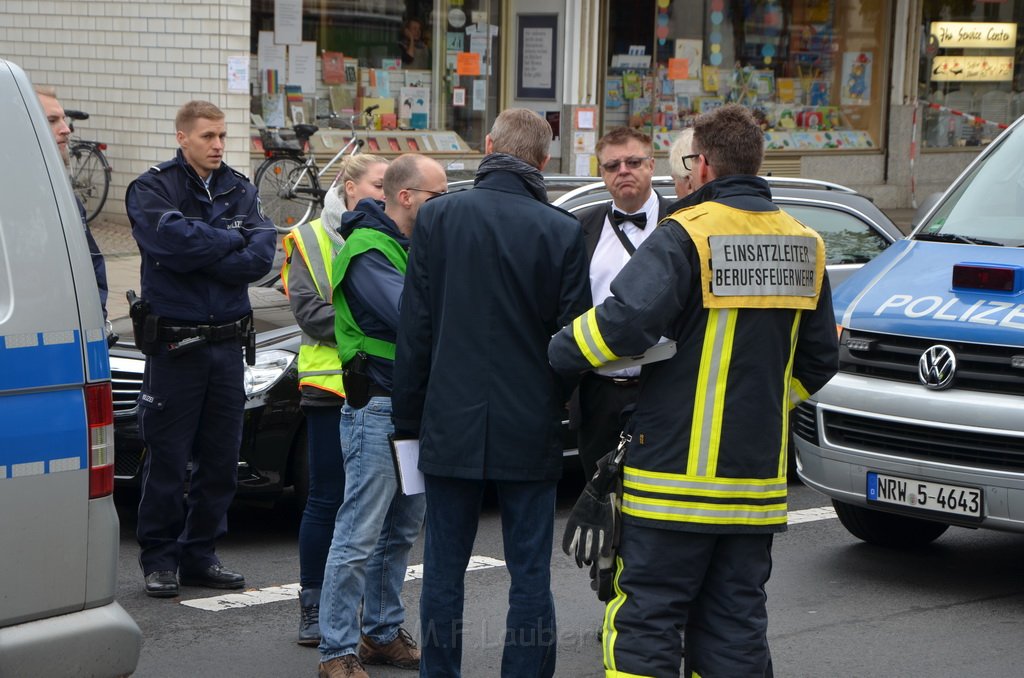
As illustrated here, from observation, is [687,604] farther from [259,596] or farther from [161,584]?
[161,584]

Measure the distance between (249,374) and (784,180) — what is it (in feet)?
12.2

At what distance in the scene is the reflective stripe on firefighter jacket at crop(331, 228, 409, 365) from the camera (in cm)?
476

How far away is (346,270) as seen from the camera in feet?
15.6

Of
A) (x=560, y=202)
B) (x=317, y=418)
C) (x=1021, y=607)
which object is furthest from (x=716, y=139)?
(x=560, y=202)

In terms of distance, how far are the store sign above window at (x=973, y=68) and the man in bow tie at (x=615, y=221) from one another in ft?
60.5

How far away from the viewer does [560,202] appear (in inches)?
297

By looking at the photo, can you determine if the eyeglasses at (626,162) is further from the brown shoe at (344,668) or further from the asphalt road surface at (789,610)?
the brown shoe at (344,668)

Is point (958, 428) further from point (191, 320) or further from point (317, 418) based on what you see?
point (191, 320)

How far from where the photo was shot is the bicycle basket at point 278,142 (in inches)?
618

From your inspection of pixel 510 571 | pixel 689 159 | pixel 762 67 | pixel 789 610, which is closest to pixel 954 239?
pixel 789 610

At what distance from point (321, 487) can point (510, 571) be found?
1019mm

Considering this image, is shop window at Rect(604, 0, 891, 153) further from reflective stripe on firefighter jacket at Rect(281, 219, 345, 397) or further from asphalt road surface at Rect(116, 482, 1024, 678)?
reflective stripe on firefighter jacket at Rect(281, 219, 345, 397)

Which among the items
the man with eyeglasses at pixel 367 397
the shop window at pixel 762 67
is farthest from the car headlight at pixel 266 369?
the shop window at pixel 762 67

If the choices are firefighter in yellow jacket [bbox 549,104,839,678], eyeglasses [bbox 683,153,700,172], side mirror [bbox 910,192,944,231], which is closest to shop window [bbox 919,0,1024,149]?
side mirror [bbox 910,192,944,231]
